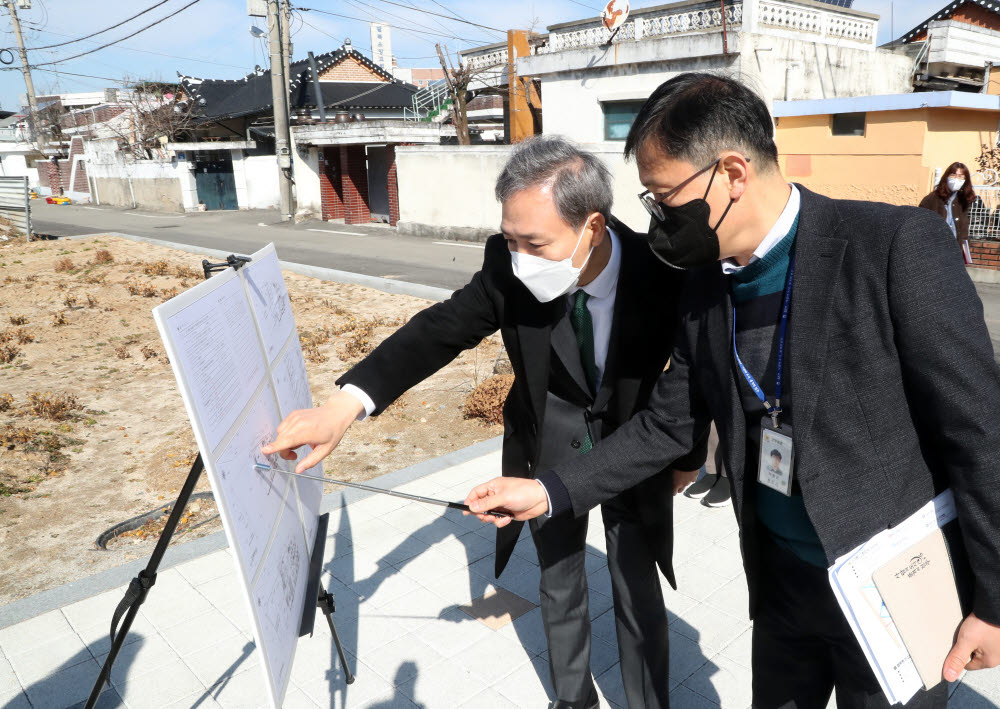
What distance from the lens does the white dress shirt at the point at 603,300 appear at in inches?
92.1

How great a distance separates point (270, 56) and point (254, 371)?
22334mm

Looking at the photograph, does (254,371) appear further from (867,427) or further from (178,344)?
(867,427)

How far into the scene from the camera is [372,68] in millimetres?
37750

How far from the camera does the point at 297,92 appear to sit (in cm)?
3231

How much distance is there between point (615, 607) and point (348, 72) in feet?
125

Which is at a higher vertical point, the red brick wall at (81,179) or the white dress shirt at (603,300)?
the red brick wall at (81,179)

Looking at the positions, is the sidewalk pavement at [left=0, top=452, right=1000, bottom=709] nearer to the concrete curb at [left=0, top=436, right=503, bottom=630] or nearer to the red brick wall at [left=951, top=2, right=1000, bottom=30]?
the concrete curb at [left=0, top=436, right=503, bottom=630]

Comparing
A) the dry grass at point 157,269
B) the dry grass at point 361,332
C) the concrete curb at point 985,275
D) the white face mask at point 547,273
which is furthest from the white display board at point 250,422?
the concrete curb at point 985,275

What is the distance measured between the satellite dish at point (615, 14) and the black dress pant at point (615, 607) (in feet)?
51.5

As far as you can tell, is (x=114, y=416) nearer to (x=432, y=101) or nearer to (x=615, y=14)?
(x=615, y=14)

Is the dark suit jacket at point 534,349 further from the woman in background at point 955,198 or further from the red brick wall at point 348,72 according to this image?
the red brick wall at point 348,72

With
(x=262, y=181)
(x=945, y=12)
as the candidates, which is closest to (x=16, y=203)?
(x=262, y=181)

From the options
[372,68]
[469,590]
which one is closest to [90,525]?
[469,590]

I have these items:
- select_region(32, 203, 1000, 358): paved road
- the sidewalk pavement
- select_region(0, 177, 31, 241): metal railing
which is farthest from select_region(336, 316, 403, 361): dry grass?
select_region(0, 177, 31, 241): metal railing
